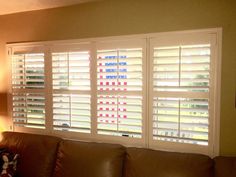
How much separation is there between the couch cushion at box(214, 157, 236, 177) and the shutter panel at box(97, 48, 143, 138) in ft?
2.50

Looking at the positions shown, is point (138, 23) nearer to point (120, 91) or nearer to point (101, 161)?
point (120, 91)

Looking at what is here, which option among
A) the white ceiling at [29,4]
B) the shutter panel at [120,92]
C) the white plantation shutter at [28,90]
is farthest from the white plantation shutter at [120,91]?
the white plantation shutter at [28,90]

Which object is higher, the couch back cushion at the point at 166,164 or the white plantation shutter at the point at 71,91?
the white plantation shutter at the point at 71,91

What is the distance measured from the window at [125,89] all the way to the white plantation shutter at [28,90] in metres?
0.01

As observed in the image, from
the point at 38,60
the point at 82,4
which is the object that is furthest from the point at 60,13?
the point at 38,60

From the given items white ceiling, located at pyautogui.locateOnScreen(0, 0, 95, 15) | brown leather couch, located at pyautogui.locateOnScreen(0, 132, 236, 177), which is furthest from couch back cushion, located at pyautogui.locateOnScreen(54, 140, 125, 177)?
white ceiling, located at pyautogui.locateOnScreen(0, 0, 95, 15)

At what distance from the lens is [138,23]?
201 cm

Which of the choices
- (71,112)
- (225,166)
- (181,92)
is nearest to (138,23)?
(181,92)

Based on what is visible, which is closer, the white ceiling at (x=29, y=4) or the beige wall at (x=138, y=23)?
the beige wall at (x=138, y=23)

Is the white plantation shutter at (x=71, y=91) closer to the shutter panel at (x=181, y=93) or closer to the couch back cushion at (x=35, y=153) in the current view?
the couch back cushion at (x=35, y=153)

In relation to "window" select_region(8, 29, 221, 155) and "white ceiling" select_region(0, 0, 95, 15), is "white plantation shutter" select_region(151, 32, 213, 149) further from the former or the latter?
"white ceiling" select_region(0, 0, 95, 15)

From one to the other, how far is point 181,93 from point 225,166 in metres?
0.72

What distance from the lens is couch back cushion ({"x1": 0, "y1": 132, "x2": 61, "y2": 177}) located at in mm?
2039

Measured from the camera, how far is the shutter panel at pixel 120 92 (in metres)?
2.02
